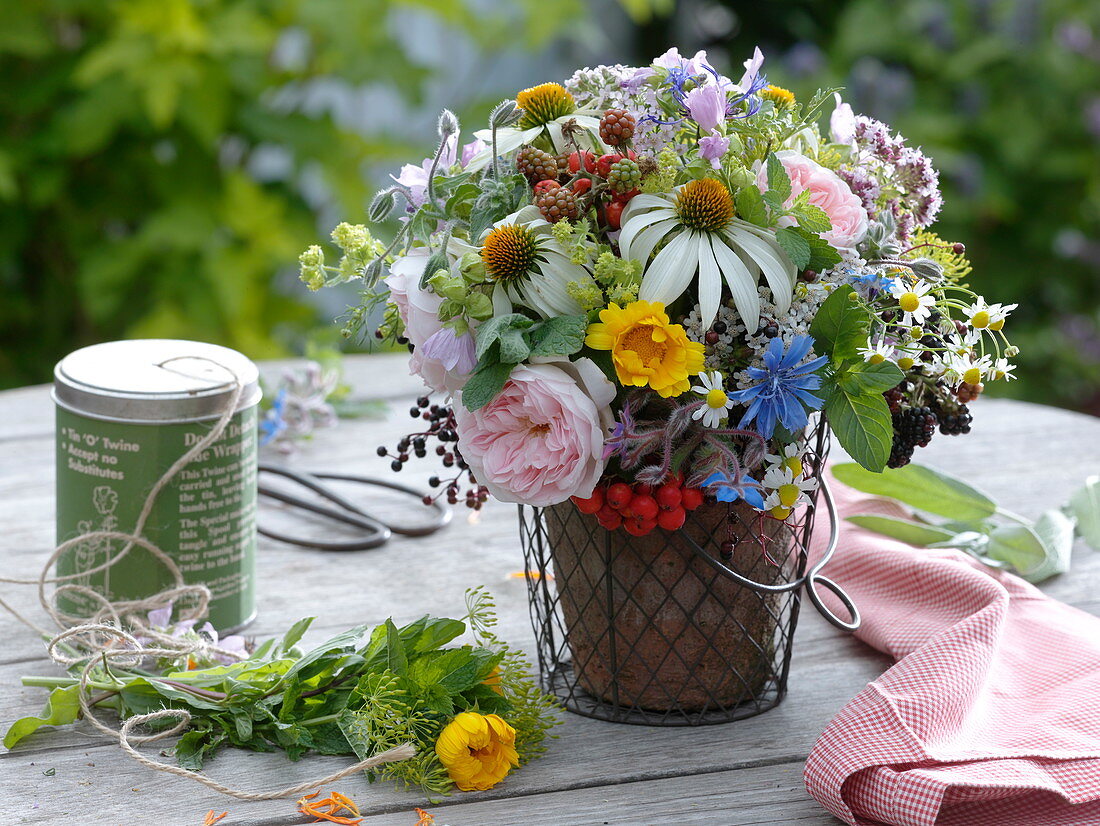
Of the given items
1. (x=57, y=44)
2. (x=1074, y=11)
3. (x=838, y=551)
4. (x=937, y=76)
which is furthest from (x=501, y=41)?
(x=838, y=551)

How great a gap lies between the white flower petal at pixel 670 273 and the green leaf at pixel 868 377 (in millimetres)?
109

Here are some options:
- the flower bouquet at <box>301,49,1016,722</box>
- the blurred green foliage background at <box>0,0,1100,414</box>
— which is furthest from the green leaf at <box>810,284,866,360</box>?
the blurred green foliage background at <box>0,0,1100,414</box>

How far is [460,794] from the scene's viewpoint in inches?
28.5

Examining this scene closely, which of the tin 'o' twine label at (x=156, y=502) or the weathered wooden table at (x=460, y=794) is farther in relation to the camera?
the tin 'o' twine label at (x=156, y=502)

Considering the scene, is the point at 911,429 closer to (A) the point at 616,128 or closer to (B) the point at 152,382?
(A) the point at 616,128

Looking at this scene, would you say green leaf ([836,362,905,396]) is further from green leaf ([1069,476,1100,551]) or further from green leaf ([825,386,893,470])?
green leaf ([1069,476,1100,551])

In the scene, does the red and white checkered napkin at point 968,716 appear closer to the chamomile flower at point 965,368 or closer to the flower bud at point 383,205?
the chamomile flower at point 965,368

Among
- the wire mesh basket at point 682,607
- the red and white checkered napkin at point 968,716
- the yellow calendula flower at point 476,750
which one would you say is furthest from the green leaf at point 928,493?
the yellow calendula flower at point 476,750

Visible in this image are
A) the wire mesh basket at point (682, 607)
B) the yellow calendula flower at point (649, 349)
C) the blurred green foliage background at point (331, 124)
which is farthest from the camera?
the blurred green foliage background at point (331, 124)

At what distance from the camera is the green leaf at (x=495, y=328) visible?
65 centimetres

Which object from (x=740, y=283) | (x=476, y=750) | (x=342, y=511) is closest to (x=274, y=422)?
(x=342, y=511)

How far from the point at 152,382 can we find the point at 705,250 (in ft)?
1.37

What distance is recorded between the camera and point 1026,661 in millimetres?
841

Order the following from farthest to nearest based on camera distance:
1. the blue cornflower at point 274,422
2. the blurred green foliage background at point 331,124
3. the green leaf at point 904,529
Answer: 1. the blurred green foliage background at point 331,124
2. the blue cornflower at point 274,422
3. the green leaf at point 904,529
